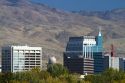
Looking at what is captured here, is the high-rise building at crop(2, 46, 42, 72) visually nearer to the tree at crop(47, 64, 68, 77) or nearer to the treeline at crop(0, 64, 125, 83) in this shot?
the tree at crop(47, 64, 68, 77)

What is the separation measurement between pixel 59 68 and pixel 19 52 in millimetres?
43996

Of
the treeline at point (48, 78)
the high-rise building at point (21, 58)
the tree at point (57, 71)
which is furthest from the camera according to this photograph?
the high-rise building at point (21, 58)

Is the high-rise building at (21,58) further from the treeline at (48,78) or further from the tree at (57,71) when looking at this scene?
the treeline at (48,78)

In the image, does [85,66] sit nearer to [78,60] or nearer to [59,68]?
[78,60]

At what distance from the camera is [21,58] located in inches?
6978

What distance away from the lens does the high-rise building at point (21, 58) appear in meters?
174

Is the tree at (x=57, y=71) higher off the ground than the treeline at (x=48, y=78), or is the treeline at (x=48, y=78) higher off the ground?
the tree at (x=57, y=71)

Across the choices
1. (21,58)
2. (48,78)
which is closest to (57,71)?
(48,78)

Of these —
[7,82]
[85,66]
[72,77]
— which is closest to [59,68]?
[72,77]

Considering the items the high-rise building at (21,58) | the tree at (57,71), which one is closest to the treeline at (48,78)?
the tree at (57,71)

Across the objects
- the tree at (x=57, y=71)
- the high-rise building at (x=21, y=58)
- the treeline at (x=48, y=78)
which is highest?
the high-rise building at (x=21, y=58)

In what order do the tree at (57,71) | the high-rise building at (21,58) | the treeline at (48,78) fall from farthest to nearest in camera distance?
the high-rise building at (21,58) → the tree at (57,71) → the treeline at (48,78)

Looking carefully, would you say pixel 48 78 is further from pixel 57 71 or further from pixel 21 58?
pixel 21 58

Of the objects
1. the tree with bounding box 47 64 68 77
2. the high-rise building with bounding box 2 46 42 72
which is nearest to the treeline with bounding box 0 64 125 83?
the tree with bounding box 47 64 68 77
